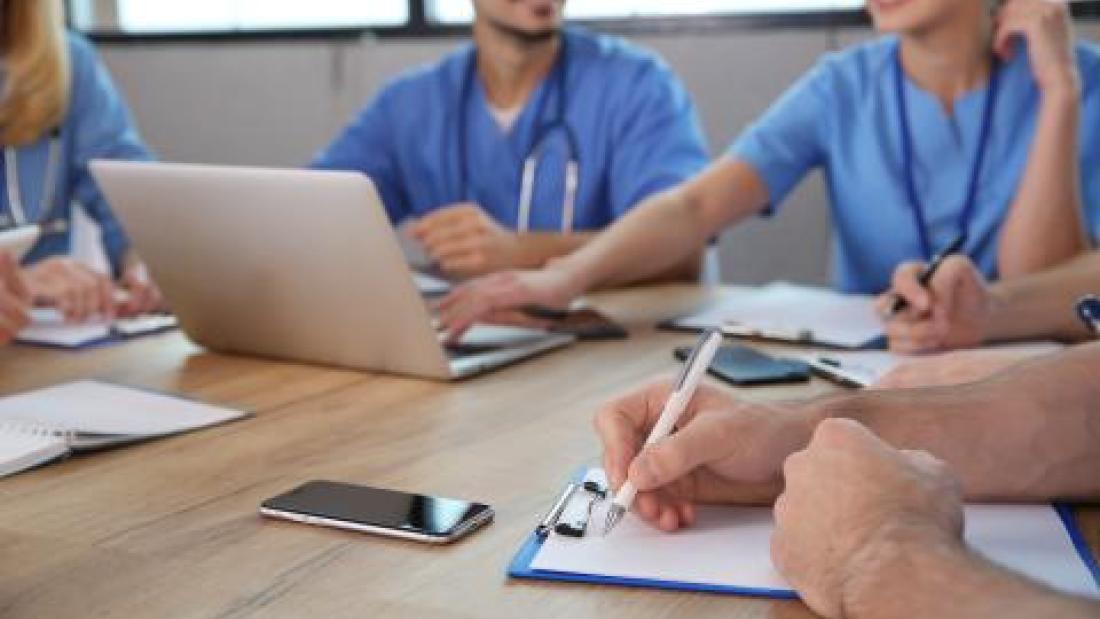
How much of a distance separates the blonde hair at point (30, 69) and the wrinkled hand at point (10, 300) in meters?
0.77

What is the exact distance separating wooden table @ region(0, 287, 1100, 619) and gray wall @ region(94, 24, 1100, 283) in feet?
5.00

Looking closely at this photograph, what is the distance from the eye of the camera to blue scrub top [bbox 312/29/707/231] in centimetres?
216

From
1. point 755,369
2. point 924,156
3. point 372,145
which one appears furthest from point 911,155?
point 372,145

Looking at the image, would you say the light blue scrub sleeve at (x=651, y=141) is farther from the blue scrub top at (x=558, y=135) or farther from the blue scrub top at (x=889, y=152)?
the blue scrub top at (x=889, y=152)

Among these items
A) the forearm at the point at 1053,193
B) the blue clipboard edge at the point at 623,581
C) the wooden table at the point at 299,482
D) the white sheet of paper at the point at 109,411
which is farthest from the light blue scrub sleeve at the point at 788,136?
the blue clipboard edge at the point at 623,581

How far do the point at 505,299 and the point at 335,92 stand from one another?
1992 millimetres

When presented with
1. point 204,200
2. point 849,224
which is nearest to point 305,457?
point 204,200

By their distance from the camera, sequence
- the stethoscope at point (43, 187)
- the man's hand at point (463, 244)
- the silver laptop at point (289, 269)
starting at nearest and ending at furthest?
the silver laptop at point (289, 269) → the man's hand at point (463, 244) → the stethoscope at point (43, 187)

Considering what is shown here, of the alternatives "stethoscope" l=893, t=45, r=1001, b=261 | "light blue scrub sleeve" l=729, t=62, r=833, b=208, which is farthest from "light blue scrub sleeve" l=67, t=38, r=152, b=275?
"stethoscope" l=893, t=45, r=1001, b=261

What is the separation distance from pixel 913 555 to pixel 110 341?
1.10m

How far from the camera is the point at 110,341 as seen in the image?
1499 millimetres

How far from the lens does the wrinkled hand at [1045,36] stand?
1.67 meters

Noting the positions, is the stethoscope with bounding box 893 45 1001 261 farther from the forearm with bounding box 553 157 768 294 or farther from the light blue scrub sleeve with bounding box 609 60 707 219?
the light blue scrub sleeve with bounding box 609 60 707 219

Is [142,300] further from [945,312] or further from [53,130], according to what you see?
[945,312]
